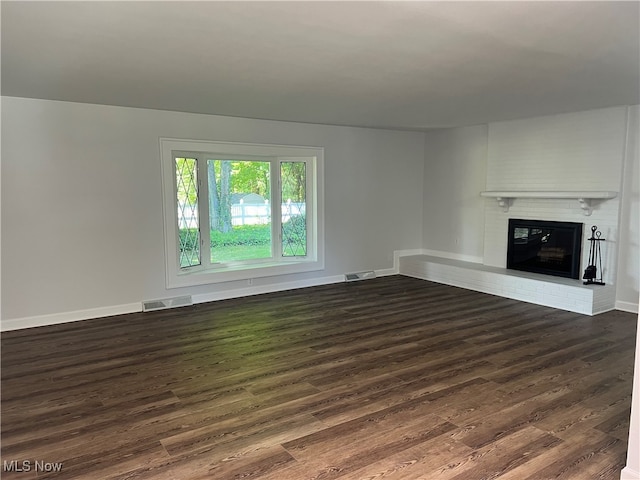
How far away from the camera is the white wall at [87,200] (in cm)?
449

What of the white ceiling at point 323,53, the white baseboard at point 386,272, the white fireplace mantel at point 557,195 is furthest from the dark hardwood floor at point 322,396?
the white ceiling at point 323,53

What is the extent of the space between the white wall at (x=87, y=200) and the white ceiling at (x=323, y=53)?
13.8 inches

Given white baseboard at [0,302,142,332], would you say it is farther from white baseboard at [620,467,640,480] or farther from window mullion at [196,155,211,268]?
white baseboard at [620,467,640,480]

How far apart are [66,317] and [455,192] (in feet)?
18.8

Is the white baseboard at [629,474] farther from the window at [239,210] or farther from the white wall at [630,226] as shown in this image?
the window at [239,210]

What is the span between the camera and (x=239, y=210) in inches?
239

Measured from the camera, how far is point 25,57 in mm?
3098

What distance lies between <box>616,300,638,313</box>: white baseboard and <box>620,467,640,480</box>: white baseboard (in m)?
3.61

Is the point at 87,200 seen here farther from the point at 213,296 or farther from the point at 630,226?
the point at 630,226

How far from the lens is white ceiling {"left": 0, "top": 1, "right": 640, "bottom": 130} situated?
7.70ft

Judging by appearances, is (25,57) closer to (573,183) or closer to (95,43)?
(95,43)

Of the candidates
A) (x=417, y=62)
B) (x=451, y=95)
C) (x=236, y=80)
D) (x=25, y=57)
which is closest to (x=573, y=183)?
(x=451, y=95)

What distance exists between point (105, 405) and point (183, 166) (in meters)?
3.29

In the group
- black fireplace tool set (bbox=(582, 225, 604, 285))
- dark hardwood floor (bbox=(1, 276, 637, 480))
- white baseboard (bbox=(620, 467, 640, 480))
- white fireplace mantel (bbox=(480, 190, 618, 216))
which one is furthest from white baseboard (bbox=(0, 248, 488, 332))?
white baseboard (bbox=(620, 467, 640, 480))
